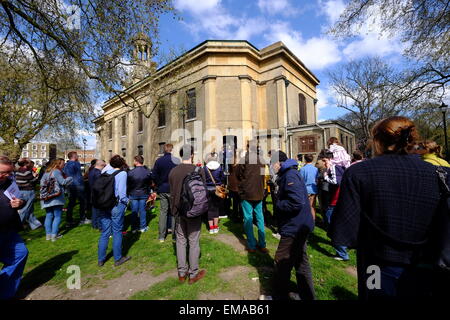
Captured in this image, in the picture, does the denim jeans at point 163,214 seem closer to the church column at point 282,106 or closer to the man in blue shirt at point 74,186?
the man in blue shirt at point 74,186

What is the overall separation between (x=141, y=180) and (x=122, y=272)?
2412mm

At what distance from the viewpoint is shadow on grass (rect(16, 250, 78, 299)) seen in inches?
135

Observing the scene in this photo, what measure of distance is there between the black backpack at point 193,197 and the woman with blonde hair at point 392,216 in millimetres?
2118

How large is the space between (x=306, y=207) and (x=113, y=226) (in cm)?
357

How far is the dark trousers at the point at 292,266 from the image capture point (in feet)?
8.48

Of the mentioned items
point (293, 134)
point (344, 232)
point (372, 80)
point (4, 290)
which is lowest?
point (4, 290)

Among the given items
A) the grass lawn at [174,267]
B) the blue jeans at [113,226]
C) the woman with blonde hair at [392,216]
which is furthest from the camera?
the blue jeans at [113,226]

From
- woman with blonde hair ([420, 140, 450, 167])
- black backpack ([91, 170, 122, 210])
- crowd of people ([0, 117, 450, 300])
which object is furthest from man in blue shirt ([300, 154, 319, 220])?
black backpack ([91, 170, 122, 210])

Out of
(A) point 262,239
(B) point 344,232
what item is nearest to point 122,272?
(A) point 262,239

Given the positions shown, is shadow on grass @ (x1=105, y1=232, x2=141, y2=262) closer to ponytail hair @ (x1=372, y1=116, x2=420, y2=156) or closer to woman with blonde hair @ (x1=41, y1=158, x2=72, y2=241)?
woman with blonde hair @ (x1=41, y1=158, x2=72, y2=241)

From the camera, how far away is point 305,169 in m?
5.48

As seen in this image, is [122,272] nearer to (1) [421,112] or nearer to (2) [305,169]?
(2) [305,169]

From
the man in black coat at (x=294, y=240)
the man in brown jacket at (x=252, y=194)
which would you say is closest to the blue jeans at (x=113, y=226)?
the man in brown jacket at (x=252, y=194)

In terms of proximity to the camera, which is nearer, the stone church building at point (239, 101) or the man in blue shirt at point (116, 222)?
the man in blue shirt at point (116, 222)
